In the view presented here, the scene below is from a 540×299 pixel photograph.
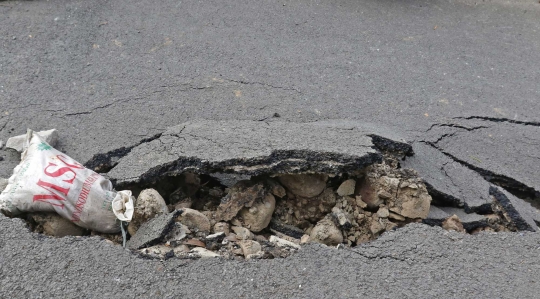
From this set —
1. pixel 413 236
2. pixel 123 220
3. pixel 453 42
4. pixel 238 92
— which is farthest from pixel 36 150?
pixel 453 42

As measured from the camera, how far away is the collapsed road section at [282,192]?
2.96m

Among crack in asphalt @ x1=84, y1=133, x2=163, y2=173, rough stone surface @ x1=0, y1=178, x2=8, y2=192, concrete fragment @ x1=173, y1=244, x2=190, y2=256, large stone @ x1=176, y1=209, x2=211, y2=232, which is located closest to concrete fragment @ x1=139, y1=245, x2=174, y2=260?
concrete fragment @ x1=173, y1=244, x2=190, y2=256

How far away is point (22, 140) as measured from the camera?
3453mm

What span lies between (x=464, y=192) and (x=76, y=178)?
2570 mm

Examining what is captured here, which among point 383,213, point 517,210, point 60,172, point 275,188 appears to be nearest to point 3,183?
point 60,172

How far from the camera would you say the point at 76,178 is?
293 cm

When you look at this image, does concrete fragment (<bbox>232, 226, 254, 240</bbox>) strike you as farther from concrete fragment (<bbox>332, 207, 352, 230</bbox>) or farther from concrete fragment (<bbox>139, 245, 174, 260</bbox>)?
concrete fragment (<bbox>332, 207, 352, 230</bbox>)

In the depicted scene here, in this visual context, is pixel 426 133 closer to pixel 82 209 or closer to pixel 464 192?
pixel 464 192

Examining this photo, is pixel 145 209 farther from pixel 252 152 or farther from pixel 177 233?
pixel 252 152

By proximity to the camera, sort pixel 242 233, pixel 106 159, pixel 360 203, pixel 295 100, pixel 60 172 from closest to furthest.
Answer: pixel 60 172 → pixel 242 233 → pixel 360 203 → pixel 106 159 → pixel 295 100

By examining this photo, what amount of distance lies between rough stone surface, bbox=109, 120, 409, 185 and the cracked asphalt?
0.14m

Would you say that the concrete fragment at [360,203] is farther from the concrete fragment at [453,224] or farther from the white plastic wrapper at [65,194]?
the white plastic wrapper at [65,194]

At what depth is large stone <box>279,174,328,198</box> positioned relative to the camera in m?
3.19

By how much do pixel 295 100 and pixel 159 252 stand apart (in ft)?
6.44
